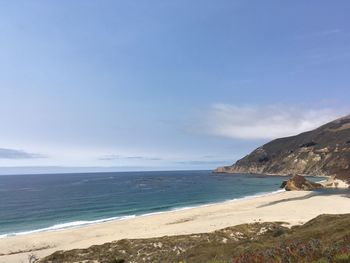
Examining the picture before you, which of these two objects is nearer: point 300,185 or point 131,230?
point 131,230

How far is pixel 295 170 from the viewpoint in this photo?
199 metres

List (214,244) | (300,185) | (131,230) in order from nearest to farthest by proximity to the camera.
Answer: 1. (214,244)
2. (131,230)
3. (300,185)

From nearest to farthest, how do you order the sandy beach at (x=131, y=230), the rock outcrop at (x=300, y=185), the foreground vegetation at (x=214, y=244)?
the foreground vegetation at (x=214, y=244) < the sandy beach at (x=131, y=230) < the rock outcrop at (x=300, y=185)

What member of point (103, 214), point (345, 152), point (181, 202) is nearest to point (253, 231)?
point (103, 214)

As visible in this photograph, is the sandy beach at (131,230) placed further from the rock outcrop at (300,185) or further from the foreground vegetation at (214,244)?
the rock outcrop at (300,185)

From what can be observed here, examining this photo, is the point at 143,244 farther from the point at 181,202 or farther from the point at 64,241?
the point at 181,202

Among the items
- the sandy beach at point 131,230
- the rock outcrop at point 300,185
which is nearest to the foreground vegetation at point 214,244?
the sandy beach at point 131,230

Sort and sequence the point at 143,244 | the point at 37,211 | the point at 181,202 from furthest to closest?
the point at 181,202, the point at 37,211, the point at 143,244

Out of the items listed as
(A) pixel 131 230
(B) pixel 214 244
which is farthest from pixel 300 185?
(B) pixel 214 244

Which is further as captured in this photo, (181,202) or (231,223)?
(181,202)

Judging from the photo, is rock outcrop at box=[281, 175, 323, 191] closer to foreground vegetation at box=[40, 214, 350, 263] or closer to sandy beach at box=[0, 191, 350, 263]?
sandy beach at box=[0, 191, 350, 263]

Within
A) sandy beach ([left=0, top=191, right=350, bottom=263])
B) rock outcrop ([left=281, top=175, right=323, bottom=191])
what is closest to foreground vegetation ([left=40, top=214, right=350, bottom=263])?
sandy beach ([left=0, top=191, right=350, bottom=263])

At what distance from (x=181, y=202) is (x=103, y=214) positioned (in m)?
22.4

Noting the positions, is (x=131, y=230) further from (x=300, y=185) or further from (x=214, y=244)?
(x=300, y=185)
